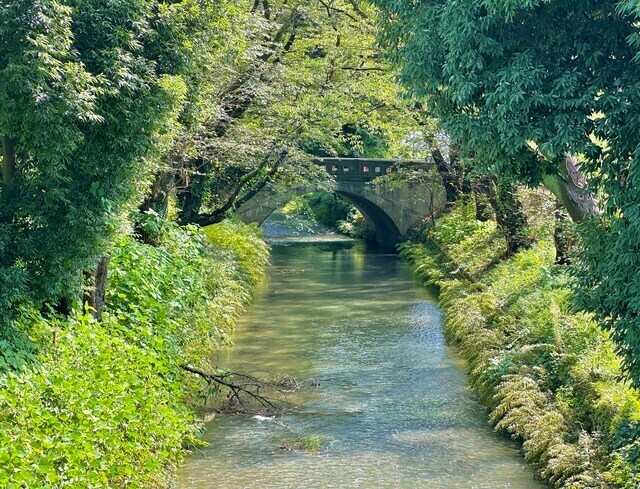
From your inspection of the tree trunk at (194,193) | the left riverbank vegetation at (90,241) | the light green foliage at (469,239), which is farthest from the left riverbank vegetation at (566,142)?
the light green foliage at (469,239)

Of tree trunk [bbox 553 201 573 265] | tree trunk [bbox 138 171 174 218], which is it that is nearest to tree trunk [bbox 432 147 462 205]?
tree trunk [bbox 553 201 573 265]

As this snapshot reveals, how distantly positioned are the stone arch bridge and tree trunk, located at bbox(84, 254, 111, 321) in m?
22.8

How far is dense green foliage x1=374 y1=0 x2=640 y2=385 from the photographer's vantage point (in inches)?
312

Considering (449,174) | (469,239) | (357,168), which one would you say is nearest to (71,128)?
(469,239)

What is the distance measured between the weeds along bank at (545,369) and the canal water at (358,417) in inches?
17.8

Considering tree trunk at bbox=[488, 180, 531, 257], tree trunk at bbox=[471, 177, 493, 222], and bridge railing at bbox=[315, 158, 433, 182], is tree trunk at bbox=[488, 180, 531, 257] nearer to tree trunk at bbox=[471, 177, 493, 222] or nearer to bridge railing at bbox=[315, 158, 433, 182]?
tree trunk at bbox=[471, 177, 493, 222]

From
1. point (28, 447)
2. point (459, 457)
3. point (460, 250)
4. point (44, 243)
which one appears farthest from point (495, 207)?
point (28, 447)

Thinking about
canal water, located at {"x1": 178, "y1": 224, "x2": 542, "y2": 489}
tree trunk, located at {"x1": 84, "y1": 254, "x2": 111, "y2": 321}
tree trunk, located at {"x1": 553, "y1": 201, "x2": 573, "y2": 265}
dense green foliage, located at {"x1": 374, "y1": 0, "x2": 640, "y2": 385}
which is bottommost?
canal water, located at {"x1": 178, "y1": 224, "x2": 542, "y2": 489}

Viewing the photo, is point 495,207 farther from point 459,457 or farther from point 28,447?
point 28,447

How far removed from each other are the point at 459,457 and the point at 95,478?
5.51 meters

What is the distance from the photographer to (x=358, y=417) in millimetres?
12766

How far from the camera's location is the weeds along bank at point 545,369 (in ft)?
31.3

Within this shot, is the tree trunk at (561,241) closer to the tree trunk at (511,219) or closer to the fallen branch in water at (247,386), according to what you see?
the tree trunk at (511,219)

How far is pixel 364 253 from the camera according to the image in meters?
39.9
